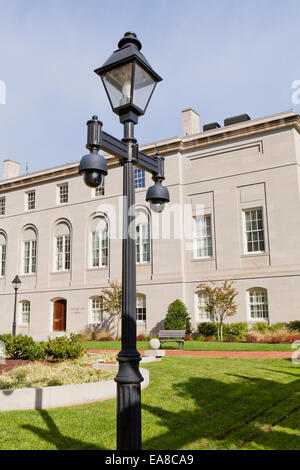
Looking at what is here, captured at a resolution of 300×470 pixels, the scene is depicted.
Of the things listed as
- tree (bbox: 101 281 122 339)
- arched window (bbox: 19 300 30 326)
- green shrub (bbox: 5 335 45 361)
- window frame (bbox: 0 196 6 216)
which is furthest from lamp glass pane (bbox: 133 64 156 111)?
window frame (bbox: 0 196 6 216)

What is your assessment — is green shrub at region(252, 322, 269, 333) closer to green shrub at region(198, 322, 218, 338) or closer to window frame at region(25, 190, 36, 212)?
green shrub at region(198, 322, 218, 338)

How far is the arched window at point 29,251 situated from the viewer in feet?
110

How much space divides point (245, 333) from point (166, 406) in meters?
15.4

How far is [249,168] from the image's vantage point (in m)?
25.0

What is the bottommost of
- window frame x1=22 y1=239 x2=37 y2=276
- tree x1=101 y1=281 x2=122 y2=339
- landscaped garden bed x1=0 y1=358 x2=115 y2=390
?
landscaped garden bed x1=0 y1=358 x2=115 y2=390

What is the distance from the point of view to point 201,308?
25344 millimetres

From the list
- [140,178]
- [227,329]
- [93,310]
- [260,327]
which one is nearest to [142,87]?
[260,327]

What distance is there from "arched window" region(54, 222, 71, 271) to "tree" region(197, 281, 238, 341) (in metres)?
11.8

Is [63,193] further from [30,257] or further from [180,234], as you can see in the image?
[180,234]

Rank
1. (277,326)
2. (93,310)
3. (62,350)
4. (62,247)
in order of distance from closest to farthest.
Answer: (62,350)
(277,326)
(93,310)
(62,247)

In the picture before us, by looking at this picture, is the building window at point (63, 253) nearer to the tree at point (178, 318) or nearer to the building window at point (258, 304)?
the tree at point (178, 318)

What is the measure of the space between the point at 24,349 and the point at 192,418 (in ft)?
25.0

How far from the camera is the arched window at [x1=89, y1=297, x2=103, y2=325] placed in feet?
95.2
